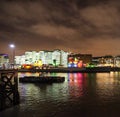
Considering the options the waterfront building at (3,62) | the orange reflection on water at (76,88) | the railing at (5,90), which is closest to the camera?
the railing at (5,90)

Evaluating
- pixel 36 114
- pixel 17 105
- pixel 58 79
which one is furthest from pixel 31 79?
pixel 36 114

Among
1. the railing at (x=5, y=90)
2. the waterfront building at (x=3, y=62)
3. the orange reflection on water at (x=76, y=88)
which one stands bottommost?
the orange reflection on water at (x=76, y=88)

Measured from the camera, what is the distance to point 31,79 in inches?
4126

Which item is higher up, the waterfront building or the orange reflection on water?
the waterfront building

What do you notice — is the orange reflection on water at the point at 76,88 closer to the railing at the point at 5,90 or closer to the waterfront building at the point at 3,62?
the waterfront building at the point at 3,62

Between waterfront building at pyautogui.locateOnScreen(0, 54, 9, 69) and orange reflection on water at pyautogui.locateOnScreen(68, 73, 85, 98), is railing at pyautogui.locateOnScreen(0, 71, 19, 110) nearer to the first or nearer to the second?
waterfront building at pyautogui.locateOnScreen(0, 54, 9, 69)

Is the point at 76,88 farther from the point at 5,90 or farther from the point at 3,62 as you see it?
the point at 5,90

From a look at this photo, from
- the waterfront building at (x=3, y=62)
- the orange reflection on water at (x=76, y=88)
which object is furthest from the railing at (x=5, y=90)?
the orange reflection on water at (x=76, y=88)

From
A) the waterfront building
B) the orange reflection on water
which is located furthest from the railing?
the orange reflection on water

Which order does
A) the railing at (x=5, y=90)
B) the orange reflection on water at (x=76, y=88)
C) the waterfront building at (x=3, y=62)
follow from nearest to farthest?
the railing at (x=5, y=90) → the waterfront building at (x=3, y=62) → the orange reflection on water at (x=76, y=88)

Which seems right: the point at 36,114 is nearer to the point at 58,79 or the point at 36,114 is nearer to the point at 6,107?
A: the point at 6,107

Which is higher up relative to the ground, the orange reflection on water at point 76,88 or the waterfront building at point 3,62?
the waterfront building at point 3,62

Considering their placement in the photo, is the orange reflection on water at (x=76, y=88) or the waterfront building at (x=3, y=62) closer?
the waterfront building at (x=3, y=62)

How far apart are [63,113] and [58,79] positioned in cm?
6754
